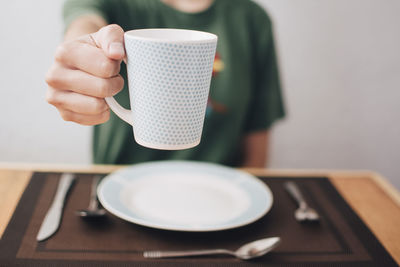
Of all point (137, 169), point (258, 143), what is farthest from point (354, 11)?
point (137, 169)

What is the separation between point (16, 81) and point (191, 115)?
A: 1442 mm

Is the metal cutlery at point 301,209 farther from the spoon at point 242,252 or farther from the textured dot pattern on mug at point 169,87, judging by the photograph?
the textured dot pattern on mug at point 169,87

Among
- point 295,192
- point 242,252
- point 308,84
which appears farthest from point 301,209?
point 308,84

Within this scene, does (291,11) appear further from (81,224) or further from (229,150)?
(81,224)

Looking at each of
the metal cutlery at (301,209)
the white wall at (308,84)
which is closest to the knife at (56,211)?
the metal cutlery at (301,209)

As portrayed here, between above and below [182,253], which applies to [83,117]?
above

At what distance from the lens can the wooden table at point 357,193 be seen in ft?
2.40

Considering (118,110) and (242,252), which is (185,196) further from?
(118,110)

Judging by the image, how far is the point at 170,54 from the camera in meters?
0.42

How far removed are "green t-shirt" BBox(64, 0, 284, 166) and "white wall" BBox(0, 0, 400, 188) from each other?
42cm

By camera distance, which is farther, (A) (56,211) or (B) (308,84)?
(B) (308,84)

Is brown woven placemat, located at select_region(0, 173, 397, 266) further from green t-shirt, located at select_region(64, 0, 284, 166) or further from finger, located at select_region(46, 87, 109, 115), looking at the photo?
green t-shirt, located at select_region(64, 0, 284, 166)

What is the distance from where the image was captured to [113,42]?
1.44ft

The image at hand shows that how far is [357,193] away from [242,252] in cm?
42
